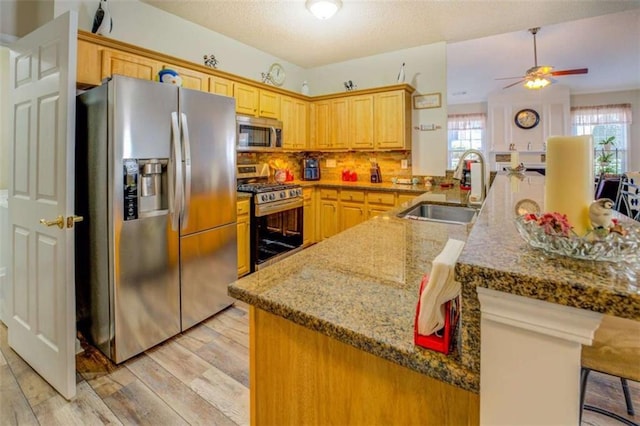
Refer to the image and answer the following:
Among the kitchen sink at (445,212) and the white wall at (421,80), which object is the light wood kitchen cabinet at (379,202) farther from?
the kitchen sink at (445,212)

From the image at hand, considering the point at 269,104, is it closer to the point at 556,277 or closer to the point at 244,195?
the point at 244,195

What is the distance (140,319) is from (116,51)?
2.08 m

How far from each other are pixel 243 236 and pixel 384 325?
267cm

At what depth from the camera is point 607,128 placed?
7660 millimetres

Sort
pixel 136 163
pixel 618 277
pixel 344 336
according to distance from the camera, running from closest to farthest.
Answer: pixel 618 277 < pixel 344 336 < pixel 136 163

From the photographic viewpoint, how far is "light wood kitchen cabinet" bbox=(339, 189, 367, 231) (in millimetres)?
4199

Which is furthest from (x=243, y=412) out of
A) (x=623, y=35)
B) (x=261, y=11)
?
(x=623, y=35)

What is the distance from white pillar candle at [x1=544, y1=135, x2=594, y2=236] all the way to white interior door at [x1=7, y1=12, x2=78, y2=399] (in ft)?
6.54

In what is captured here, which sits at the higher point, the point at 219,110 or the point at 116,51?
the point at 116,51

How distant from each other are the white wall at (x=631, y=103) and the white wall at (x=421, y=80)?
5866 millimetres

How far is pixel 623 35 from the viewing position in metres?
4.22

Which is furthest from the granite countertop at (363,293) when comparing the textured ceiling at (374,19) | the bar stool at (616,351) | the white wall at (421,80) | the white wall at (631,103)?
the white wall at (631,103)

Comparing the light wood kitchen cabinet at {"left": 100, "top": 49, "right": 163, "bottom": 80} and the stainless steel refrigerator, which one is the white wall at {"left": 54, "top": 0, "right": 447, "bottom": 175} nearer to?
the light wood kitchen cabinet at {"left": 100, "top": 49, "right": 163, "bottom": 80}

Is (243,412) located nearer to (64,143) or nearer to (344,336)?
(344,336)
